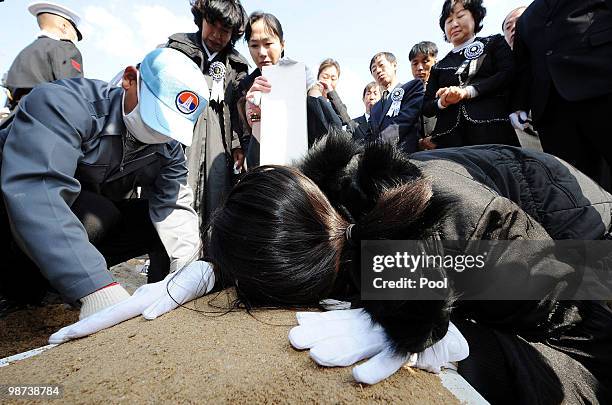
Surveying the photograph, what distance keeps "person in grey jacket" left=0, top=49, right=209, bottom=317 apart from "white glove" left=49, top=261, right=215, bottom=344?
1.17ft

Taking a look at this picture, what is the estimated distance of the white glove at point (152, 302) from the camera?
91 centimetres

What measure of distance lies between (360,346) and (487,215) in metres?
0.36

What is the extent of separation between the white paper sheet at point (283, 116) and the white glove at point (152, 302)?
118 centimetres

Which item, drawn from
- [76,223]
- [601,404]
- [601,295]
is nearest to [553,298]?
[601,295]

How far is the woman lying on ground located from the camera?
73cm

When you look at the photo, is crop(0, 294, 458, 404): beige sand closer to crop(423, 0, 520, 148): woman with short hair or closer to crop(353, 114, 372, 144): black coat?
crop(353, 114, 372, 144): black coat

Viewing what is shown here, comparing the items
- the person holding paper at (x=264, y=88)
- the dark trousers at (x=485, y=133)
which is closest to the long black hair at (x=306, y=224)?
the person holding paper at (x=264, y=88)

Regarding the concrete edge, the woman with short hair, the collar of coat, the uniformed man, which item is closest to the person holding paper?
the collar of coat

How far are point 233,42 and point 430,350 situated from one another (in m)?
2.45

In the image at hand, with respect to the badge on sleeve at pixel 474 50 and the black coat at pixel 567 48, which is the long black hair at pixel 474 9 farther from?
the black coat at pixel 567 48

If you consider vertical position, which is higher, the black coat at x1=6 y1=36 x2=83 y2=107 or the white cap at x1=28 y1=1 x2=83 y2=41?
the white cap at x1=28 y1=1 x2=83 y2=41

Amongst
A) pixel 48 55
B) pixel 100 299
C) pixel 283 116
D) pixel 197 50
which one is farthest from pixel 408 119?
pixel 48 55

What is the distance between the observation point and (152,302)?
0.95 metres

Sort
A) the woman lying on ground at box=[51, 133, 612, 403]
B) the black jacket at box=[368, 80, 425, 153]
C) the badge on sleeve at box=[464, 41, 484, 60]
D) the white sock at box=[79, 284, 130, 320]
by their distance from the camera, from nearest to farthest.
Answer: the woman lying on ground at box=[51, 133, 612, 403], the white sock at box=[79, 284, 130, 320], the badge on sleeve at box=[464, 41, 484, 60], the black jacket at box=[368, 80, 425, 153]
